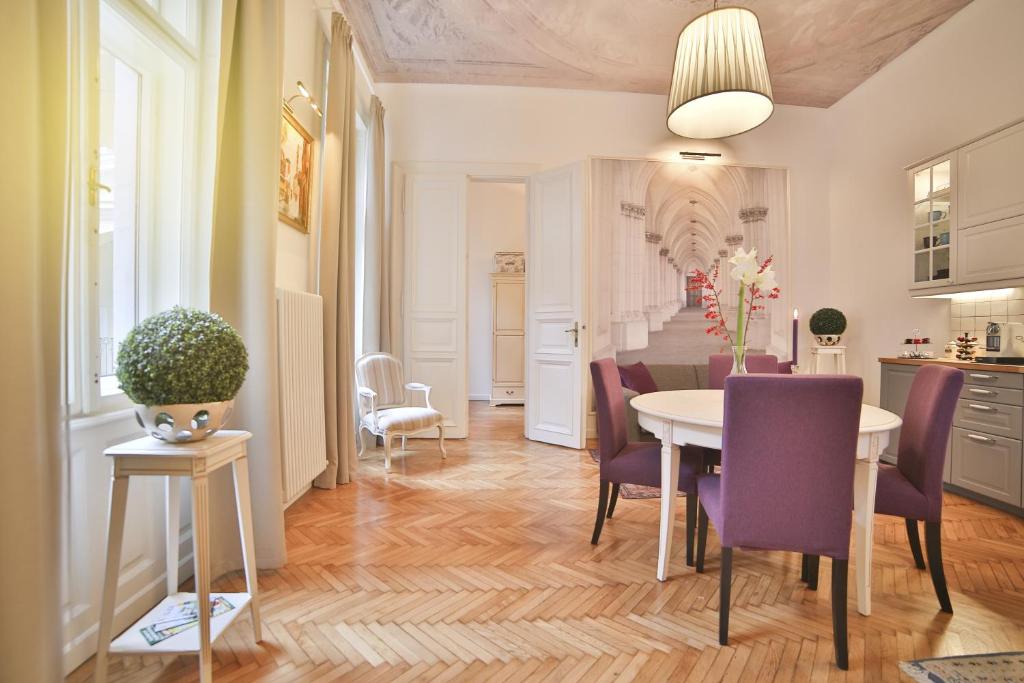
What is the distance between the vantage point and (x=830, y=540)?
158 centimetres

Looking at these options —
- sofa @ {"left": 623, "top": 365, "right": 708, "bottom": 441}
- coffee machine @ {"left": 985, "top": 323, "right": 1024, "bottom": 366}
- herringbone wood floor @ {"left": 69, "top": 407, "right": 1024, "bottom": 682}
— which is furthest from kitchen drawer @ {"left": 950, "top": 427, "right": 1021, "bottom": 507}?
sofa @ {"left": 623, "top": 365, "right": 708, "bottom": 441}

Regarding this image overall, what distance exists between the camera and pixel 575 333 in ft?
15.2

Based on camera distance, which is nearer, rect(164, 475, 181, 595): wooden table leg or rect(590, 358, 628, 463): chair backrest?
rect(164, 475, 181, 595): wooden table leg

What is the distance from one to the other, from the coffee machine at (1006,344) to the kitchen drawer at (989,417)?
0.90ft

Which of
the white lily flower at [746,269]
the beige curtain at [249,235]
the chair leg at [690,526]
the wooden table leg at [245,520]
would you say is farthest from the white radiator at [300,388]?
the white lily flower at [746,269]

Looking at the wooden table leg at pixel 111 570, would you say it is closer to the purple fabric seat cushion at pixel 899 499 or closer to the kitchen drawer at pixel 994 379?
the purple fabric seat cushion at pixel 899 499

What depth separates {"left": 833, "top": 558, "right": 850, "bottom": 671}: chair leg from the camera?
1.54 m

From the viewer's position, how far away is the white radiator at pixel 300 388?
2.59 metres

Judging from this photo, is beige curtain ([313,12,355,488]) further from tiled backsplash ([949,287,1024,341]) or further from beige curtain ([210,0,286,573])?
tiled backsplash ([949,287,1024,341])

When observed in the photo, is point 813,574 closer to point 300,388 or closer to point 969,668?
point 969,668

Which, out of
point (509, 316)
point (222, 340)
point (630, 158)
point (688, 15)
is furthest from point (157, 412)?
point (509, 316)

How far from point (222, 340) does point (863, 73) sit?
5640 mm

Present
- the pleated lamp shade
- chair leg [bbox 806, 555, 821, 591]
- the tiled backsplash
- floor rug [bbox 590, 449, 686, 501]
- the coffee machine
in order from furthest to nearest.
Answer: the tiled backsplash
floor rug [bbox 590, 449, 686, 501]
the coffee machine
the pleated lamp shade
chair leg [bbox 806, 555, 821, 591]

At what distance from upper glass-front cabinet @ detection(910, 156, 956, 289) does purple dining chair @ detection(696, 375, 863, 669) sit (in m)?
2.96
